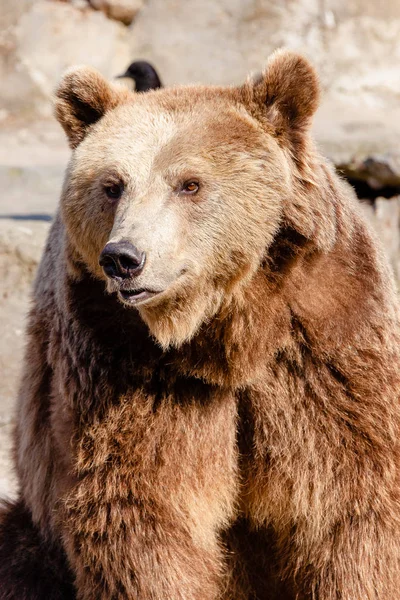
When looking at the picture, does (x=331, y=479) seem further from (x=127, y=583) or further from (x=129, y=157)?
(x=129, y=157)

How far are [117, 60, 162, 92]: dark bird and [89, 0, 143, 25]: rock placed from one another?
Result: 4.65 metres

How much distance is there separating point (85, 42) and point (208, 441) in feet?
49.9

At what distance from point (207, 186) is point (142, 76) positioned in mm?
10511

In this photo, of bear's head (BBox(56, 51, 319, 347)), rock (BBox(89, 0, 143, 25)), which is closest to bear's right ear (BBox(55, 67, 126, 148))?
bear's head (BBox(56, 51, 319, 347))

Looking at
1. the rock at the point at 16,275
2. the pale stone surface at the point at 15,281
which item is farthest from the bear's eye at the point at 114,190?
the rock at the point at 16,275

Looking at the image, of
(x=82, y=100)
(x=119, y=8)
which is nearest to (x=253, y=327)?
(x=82, y=100)

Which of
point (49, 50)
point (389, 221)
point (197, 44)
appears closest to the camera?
point (389, 221)

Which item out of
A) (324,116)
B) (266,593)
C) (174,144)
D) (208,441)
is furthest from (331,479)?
(324,116)

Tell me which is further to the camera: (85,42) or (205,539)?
(85,42)

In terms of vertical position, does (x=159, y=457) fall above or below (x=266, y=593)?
above

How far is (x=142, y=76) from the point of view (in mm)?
13797

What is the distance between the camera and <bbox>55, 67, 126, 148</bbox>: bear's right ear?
3.94 metres

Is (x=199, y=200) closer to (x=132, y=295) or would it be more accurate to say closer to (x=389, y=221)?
(x=132, y=295)

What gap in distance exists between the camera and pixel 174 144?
3.72 metres
